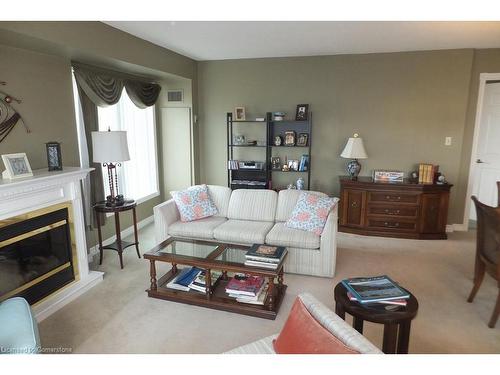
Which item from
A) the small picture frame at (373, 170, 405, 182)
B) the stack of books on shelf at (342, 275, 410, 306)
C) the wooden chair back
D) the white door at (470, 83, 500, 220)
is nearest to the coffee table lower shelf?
the stack of books on shelf at (342, 275, 410, 306)

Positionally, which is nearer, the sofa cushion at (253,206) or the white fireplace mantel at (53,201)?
the white fireplace mantel at (53,201)

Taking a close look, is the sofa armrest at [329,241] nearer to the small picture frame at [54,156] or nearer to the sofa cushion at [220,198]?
the sofa cushion at [220,198]

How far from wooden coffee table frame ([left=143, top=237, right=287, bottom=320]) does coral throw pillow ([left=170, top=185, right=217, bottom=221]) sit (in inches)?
26.2

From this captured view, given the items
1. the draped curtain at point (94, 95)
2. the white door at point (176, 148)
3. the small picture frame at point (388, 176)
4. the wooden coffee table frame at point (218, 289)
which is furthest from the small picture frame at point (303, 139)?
the draped curtain at point (94, 95)

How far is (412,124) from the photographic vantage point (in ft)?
14.1

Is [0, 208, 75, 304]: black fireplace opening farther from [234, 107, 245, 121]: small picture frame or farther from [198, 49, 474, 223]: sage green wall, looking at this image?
[198, 49, 474, 223]: sage green wall

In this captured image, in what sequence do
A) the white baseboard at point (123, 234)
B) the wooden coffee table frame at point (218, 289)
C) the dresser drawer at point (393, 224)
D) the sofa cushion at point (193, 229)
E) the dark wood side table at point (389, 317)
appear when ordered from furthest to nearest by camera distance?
the dresser drawer at point (393, 224), the white baseboard at point (123, 234), the sofa cushion at point (193, 229), the wooden coffee table frame at point (218, 289), the dark wood side table at point (389, 317)

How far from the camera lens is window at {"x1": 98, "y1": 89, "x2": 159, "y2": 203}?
4070 millimetres

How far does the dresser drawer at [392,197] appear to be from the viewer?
403cm

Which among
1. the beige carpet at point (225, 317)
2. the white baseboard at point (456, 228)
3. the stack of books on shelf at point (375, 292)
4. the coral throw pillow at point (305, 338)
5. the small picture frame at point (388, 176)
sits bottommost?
the beige carpet at point (225, 317)

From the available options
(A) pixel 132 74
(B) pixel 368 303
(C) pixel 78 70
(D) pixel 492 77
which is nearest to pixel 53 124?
(C) pixel 78 70

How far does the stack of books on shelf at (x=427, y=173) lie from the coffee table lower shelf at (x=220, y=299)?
2.60 meters

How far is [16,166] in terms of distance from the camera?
2.35 meters

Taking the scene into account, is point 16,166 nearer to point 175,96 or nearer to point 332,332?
point 332,332
